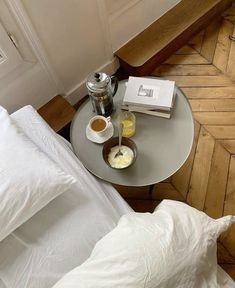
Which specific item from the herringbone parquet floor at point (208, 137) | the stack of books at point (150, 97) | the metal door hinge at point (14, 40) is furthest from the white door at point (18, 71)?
the herringbone parquet floor at point (208, 137)

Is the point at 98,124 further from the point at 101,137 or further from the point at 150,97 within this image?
the point at 150,97

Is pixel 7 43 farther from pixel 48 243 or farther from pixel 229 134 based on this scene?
pixel 229 134

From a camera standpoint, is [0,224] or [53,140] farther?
[53,140]

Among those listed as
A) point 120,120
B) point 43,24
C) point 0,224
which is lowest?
point 120,120

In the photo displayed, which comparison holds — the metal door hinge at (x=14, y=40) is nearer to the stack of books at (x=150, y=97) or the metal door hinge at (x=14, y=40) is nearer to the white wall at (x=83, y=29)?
the white wall at (x=83, y=29)

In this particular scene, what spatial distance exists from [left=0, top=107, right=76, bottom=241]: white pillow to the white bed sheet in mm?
47

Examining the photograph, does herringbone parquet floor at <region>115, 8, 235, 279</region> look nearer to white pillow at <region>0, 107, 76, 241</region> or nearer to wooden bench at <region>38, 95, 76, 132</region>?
wooden bench at <region>38, 95, 76, 132</region>

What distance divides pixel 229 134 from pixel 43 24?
0.99 meters

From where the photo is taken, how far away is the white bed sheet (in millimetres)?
736

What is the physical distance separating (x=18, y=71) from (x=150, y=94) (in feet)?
1.80

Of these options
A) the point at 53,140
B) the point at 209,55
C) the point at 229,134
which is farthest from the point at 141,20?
the point at 53,140

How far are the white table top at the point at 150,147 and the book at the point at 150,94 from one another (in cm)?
6

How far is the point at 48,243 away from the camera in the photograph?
2.52 ft

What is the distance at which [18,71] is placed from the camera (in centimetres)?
112
